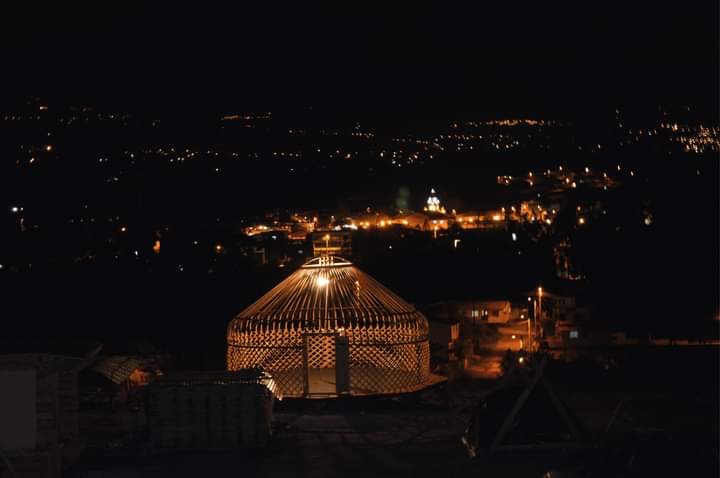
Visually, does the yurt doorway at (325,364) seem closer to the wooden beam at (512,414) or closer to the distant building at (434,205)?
the wooden beam at (512,414)

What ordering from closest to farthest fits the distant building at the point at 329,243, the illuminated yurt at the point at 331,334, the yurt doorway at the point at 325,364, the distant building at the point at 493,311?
1. the yurt doorway at the point at 325,364
2. the illuminated yurt at the point at 331,334
3. the distant building at the point at 329,243
4. the distant building at the point at 493,311

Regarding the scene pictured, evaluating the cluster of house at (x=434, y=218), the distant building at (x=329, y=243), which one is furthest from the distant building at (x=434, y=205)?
the distant building at (x=329, y=243)

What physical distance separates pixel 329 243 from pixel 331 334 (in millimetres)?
1679

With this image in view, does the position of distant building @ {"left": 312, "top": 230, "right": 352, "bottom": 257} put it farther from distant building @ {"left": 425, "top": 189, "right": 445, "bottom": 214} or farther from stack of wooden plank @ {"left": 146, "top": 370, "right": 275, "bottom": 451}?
distant building @ {"left": 425, "top": 189, "right": 445, "bottom": 214}

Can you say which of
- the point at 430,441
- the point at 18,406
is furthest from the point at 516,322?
the point at 18,406

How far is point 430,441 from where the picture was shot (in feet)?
30.5

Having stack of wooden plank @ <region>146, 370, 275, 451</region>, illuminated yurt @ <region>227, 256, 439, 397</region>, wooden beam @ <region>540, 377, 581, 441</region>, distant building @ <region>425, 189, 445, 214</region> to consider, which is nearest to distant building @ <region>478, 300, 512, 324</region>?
illuminated yurt @ <region>227, 256, 439, 397</region>

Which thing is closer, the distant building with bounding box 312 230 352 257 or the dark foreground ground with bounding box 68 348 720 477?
the dark foreground ground with bounding box 68 348 720 477

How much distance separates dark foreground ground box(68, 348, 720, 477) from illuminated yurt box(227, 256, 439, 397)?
25.1 inches

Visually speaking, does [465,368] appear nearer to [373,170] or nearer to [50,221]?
[50,221]

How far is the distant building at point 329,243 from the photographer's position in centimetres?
1422

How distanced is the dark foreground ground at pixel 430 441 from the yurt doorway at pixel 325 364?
0.34 meters

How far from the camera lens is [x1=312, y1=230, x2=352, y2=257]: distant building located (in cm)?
1422

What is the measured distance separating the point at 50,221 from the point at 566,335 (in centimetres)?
2361
